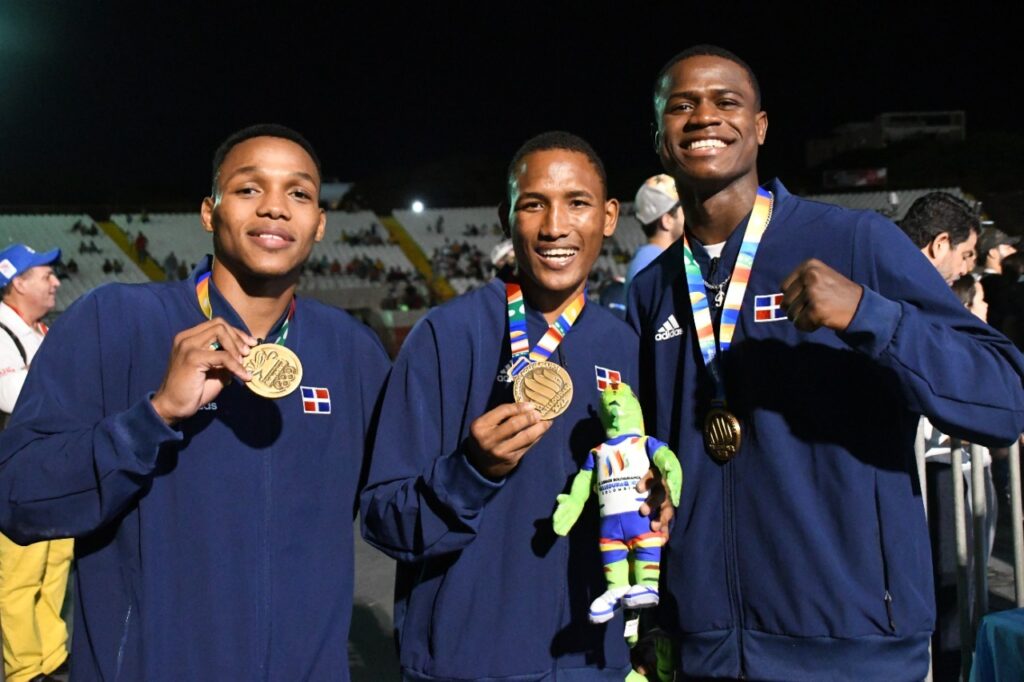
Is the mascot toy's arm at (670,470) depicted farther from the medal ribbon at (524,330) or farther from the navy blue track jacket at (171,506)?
the navy blue track jacket at (171,506)

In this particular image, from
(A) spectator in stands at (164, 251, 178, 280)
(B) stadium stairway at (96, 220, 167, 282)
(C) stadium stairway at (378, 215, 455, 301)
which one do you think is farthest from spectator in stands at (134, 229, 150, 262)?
(C) stadium stairway at (378, 215, 455, 301)

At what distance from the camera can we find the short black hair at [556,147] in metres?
2.38

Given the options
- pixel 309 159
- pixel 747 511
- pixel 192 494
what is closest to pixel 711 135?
pixel 747 511

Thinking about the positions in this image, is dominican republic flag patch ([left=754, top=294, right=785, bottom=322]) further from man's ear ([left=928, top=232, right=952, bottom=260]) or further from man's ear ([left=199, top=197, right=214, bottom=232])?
man's ear ([left=928, top=232, right=952, bottom=260])

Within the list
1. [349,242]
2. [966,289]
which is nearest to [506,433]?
[966,289]

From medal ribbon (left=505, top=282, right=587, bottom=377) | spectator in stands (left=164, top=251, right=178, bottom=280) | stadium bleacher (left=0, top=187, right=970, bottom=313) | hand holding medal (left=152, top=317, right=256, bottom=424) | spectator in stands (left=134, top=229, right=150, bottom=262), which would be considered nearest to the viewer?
hand holding medal (left=152, top=317, right=256, bottom=424)

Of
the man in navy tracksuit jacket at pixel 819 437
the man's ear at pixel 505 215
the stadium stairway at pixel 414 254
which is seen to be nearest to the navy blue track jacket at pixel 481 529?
the man in navy tracksuit jacket at pixel 819 437

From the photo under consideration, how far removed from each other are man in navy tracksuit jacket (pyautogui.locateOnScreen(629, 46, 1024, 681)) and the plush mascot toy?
14cm

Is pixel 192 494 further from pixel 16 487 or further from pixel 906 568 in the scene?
pixel 906 568

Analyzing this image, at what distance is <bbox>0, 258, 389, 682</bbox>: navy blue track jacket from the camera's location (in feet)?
6.68

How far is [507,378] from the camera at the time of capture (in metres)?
2.29

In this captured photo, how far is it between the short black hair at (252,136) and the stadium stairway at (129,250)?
94.8 feet

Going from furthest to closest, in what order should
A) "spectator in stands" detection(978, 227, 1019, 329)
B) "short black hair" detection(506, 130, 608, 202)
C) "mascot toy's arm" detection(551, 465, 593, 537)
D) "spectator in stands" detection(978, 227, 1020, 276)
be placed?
"spectator in stands" detection(978, 227, 1020, 276)
"spectator in stands" detection(978, 227, 1019, 329)
"short black hair" detection(506, 130, 608, 202)
"mascot toy's arm" detection(551, 465, 593, 537)

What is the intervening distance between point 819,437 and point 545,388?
648mm
